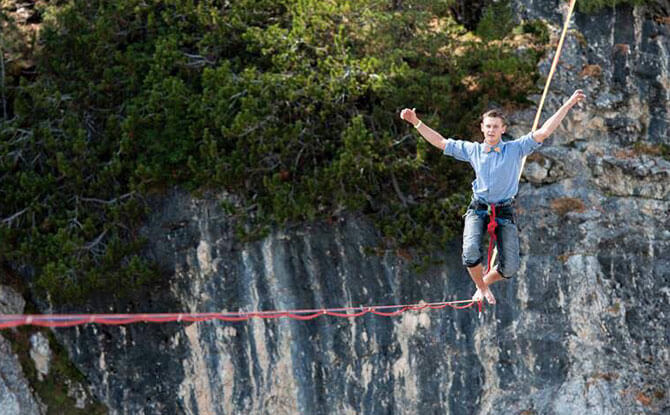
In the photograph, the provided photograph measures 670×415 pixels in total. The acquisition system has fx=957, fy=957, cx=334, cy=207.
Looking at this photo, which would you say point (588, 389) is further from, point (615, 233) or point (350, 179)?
point (350, 179)

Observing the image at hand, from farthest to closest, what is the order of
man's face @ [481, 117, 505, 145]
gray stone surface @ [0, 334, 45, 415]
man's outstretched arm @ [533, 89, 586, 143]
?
gray stone surface @ [0, 334, 45, 415] → man's face @ [481, 117, 505, 145] → man's outstretched arm @ [533, 89, 586, 143]

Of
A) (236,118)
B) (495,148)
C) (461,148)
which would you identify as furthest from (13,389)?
(495,148)

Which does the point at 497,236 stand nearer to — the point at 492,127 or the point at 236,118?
the point at 492,127

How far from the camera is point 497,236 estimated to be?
9070 mm

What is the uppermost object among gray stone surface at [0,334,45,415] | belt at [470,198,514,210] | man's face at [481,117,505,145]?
man's face at [481,117,505,145]

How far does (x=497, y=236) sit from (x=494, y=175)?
66cm

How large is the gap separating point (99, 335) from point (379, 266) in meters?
4.92

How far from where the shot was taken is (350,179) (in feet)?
49.9

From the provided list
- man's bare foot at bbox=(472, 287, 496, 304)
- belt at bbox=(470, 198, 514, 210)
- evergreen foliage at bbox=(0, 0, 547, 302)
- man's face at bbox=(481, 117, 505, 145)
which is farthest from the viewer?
evergreen foliage at bbox=(0, 0, 547, 302)

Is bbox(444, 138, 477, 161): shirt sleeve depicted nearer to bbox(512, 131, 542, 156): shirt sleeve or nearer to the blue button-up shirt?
the blue button-up shirt

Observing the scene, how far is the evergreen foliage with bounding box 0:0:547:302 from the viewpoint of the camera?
15.2 metres

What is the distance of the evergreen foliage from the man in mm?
6033

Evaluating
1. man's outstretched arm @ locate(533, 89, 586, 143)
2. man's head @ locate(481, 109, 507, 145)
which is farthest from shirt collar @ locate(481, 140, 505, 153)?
man's outstretched arm @ locate(533, 89, 586, 143)

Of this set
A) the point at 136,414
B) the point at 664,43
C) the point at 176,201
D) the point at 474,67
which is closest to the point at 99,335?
the point at 136,414
